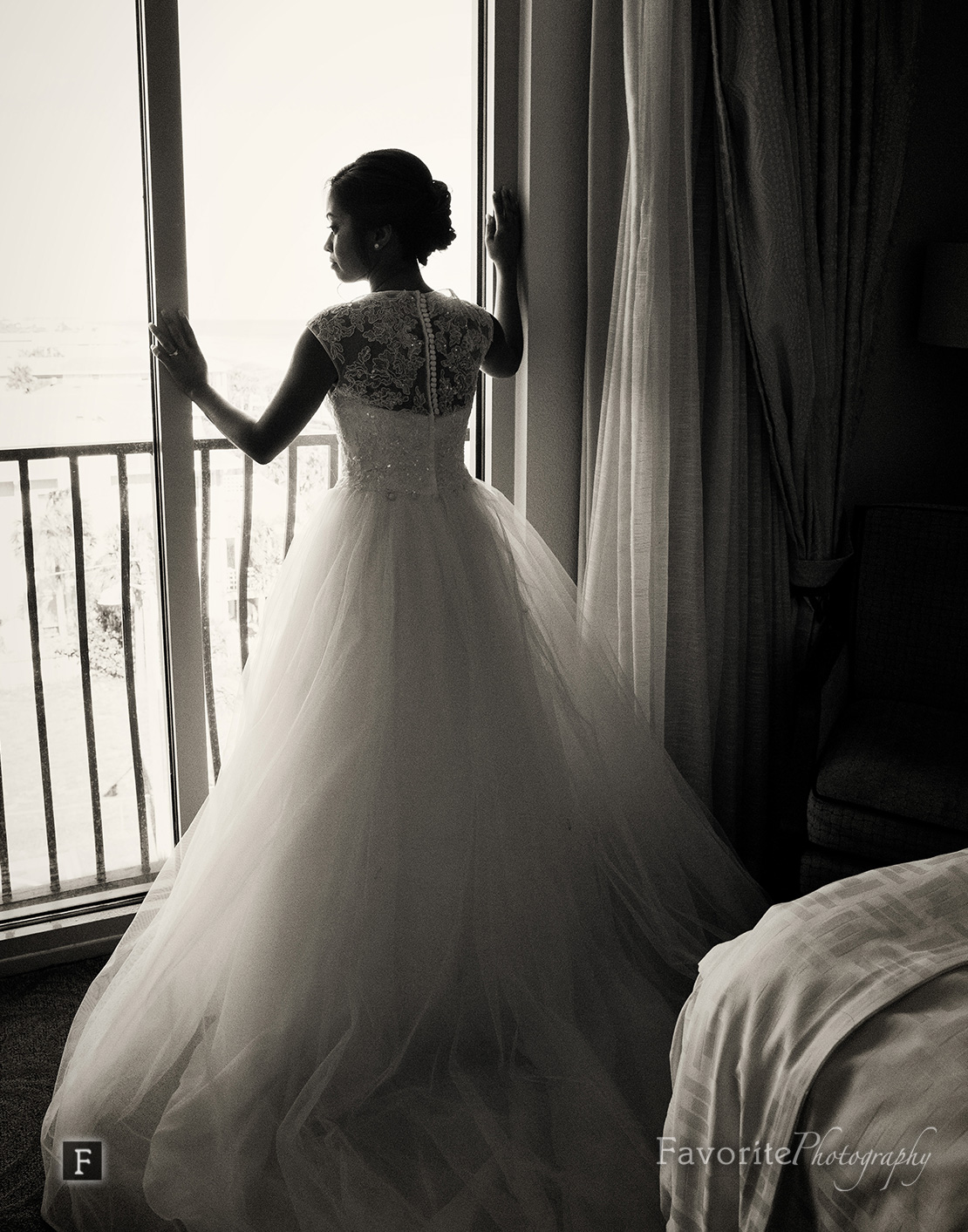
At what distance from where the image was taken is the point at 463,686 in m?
1.91

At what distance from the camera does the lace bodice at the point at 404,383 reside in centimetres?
184

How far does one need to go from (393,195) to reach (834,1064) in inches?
60.4

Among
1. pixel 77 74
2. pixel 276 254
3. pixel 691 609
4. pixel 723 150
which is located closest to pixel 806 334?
pixel 723 150

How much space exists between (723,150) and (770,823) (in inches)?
61.0

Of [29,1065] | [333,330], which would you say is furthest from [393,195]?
[29,1065]

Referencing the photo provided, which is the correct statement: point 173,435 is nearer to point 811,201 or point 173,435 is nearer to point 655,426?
point 655,426

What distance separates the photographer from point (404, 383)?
1.87 meters

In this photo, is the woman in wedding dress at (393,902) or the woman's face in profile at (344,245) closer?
the woman in wedding dress at (393,902)

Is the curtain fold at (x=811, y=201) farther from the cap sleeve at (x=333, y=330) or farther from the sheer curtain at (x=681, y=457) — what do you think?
the cap sleeve at (x=333, y=330)

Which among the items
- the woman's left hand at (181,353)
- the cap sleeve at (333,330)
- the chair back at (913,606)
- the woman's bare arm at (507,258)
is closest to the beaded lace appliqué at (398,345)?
the cap sleeve at (333,330)

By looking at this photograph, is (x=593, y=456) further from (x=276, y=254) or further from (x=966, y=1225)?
(x=966, y=1225)

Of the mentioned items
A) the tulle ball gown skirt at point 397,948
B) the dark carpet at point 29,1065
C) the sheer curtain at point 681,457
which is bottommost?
the dark carpet at point 29,1065

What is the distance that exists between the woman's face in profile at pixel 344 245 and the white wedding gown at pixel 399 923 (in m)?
0.13

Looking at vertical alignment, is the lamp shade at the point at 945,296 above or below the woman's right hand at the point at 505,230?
below
